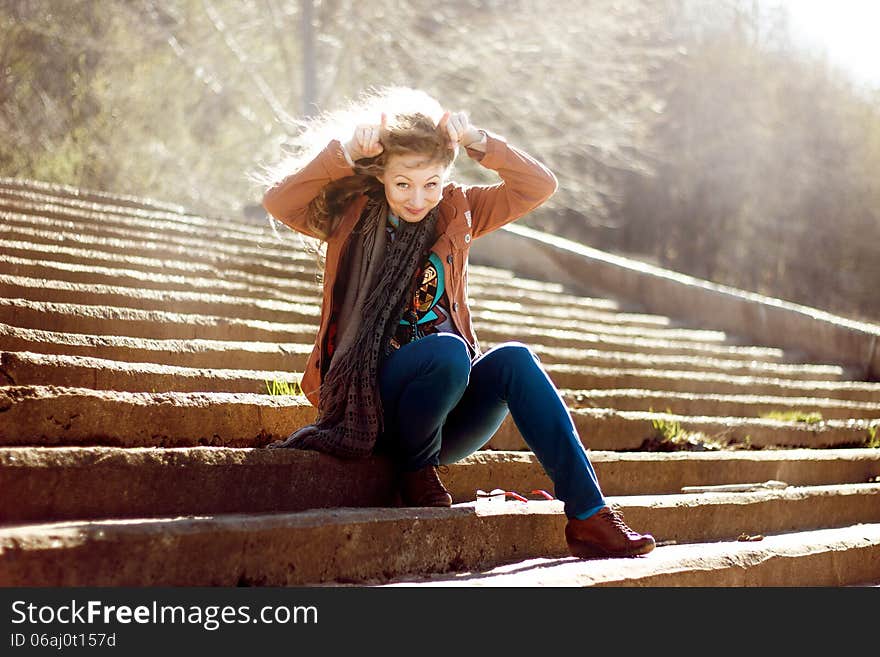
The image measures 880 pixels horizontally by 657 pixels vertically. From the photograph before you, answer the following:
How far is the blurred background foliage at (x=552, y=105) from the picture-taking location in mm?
16562

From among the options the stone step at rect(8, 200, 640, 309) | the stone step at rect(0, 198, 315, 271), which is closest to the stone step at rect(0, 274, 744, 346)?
the stone step at rect(0, 198, 315, 271)

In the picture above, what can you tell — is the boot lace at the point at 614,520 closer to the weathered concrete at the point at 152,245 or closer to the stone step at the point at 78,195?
the weathered concrete at the point at 152,245

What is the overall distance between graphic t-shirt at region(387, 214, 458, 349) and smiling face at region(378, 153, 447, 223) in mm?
85

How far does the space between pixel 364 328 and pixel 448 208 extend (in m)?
0.47

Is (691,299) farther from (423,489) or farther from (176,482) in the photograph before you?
(176,482)

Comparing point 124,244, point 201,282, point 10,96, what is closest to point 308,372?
point 201,282

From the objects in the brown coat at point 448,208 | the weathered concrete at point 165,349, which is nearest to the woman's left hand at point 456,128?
the brown coat at point 448,208

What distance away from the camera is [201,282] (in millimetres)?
5180

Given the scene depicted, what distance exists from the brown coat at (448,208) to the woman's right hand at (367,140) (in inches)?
1.8

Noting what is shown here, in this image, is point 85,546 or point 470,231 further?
point 470,231

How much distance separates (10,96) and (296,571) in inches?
610

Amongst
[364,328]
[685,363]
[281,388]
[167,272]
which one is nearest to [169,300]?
[167,272]

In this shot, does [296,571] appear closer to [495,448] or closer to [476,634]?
[476,634]

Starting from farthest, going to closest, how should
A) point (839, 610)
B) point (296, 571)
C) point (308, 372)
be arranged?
point (308, 372) → point (839, 610) → point (296, 571)
